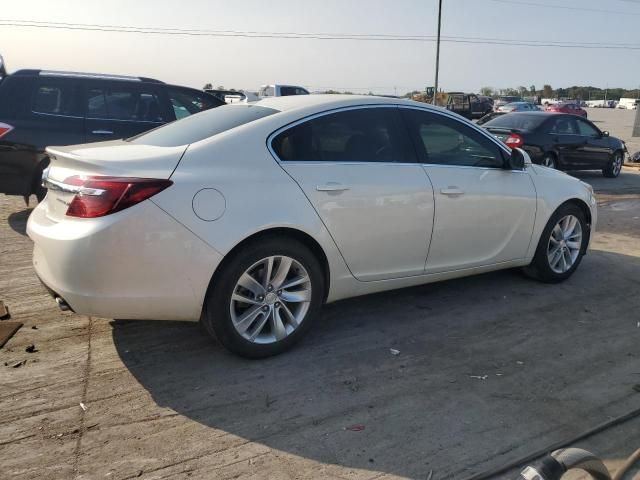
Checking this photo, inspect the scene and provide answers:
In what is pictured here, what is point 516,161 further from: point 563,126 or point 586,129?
point 586,129

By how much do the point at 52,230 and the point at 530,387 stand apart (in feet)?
9.75

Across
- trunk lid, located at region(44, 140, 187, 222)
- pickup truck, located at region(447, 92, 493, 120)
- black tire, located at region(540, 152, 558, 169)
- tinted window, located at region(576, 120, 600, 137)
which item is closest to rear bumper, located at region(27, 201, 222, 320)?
trunk lid, located at region(44, 140, 187, 222)

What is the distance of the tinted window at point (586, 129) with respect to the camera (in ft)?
43.7

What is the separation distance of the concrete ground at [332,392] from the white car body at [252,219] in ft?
1.37

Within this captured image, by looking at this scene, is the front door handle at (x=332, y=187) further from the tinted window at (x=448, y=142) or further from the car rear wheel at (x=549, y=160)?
the car rear wheel at (x=549, y=160)

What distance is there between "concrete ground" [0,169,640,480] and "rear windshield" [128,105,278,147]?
134 cm

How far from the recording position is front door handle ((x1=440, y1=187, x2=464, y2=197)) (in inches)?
170

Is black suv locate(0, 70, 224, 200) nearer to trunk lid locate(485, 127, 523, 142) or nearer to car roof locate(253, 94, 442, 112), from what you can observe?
car roof locate(253, 94, 442, 112)

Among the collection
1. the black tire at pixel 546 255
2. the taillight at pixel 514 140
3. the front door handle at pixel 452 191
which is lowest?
the black tire at pixel 546 255

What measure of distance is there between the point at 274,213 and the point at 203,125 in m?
0.96

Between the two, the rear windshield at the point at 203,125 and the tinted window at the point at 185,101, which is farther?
the tinted window at the point at 185,101

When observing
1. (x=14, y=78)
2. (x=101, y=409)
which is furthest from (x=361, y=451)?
(x=14, y=78)

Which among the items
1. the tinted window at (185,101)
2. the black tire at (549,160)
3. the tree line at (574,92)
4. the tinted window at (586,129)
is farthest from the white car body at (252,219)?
the tree line at (574,92)

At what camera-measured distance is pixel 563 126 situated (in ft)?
42.3
